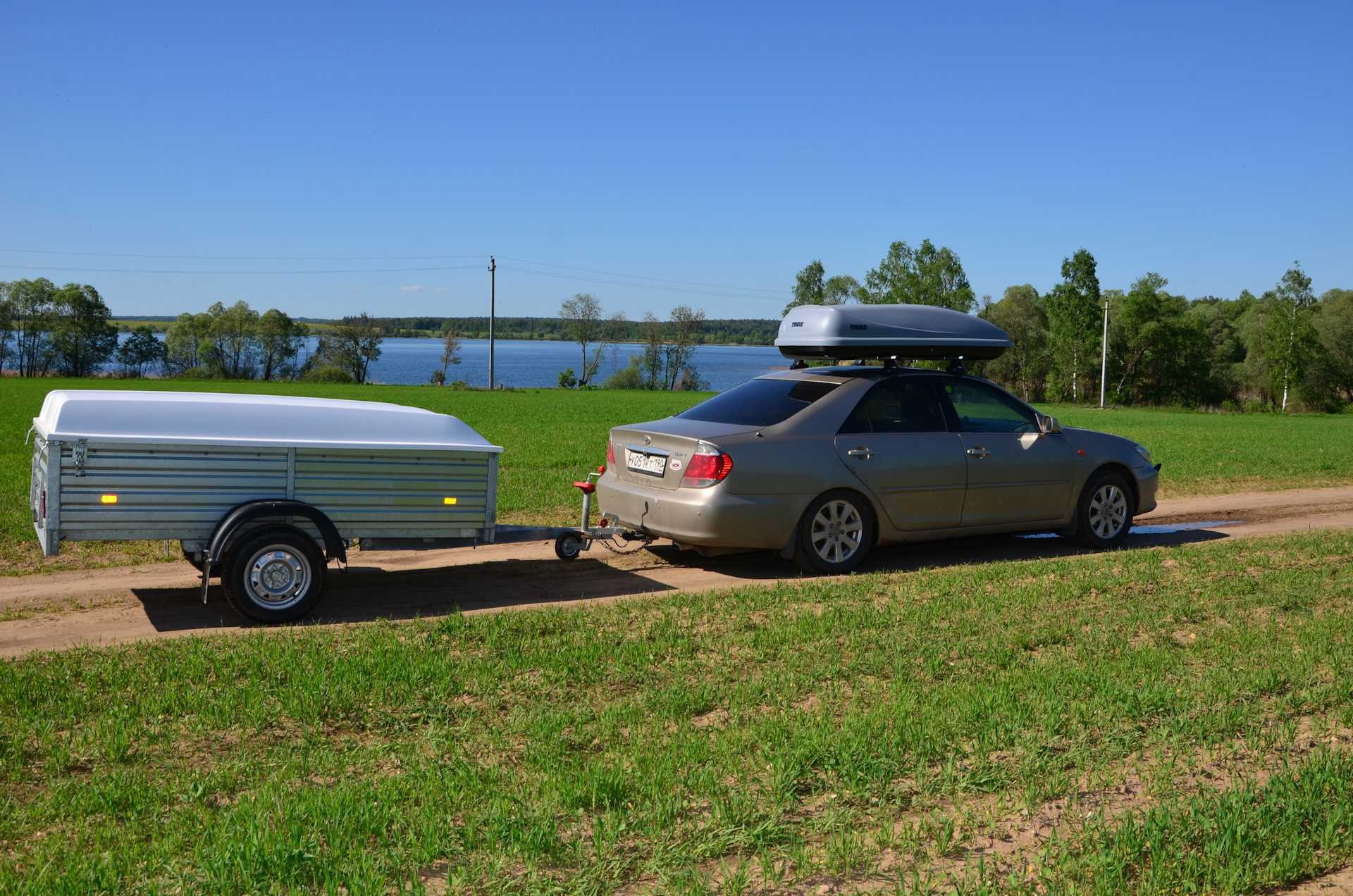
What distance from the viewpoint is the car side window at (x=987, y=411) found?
404 inches

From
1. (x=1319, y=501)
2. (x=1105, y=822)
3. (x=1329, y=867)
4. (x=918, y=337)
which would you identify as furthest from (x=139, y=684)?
(x=1319, y=501)

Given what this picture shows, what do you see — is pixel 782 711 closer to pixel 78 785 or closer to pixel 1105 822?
pixel 1105 822

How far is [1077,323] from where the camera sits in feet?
293

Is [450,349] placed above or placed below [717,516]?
above

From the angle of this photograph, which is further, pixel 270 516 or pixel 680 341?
pixel 680 341

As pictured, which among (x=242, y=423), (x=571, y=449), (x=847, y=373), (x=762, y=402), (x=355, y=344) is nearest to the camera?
(x=242, y=423)

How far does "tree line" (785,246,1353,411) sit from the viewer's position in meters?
85.7

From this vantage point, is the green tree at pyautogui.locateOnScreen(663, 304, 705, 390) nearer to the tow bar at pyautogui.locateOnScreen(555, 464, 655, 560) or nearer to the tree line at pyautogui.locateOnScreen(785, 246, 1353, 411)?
the tree line at pyautogui.locateOnScreen(785, 246, 1353, 411)

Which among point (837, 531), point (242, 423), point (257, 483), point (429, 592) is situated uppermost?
point (242, 423)

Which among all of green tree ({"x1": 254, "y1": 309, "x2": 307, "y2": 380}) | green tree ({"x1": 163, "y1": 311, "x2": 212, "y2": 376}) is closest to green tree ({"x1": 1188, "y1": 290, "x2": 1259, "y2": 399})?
green tree ({"x1": 254, "y1": 309, "x2": 307, "y2": 380})

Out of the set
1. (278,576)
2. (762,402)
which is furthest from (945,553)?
(278,576)

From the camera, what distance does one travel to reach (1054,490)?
1067cm

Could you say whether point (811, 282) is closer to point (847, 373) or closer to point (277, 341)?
point (277, 341)

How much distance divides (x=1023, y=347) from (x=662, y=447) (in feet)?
322
